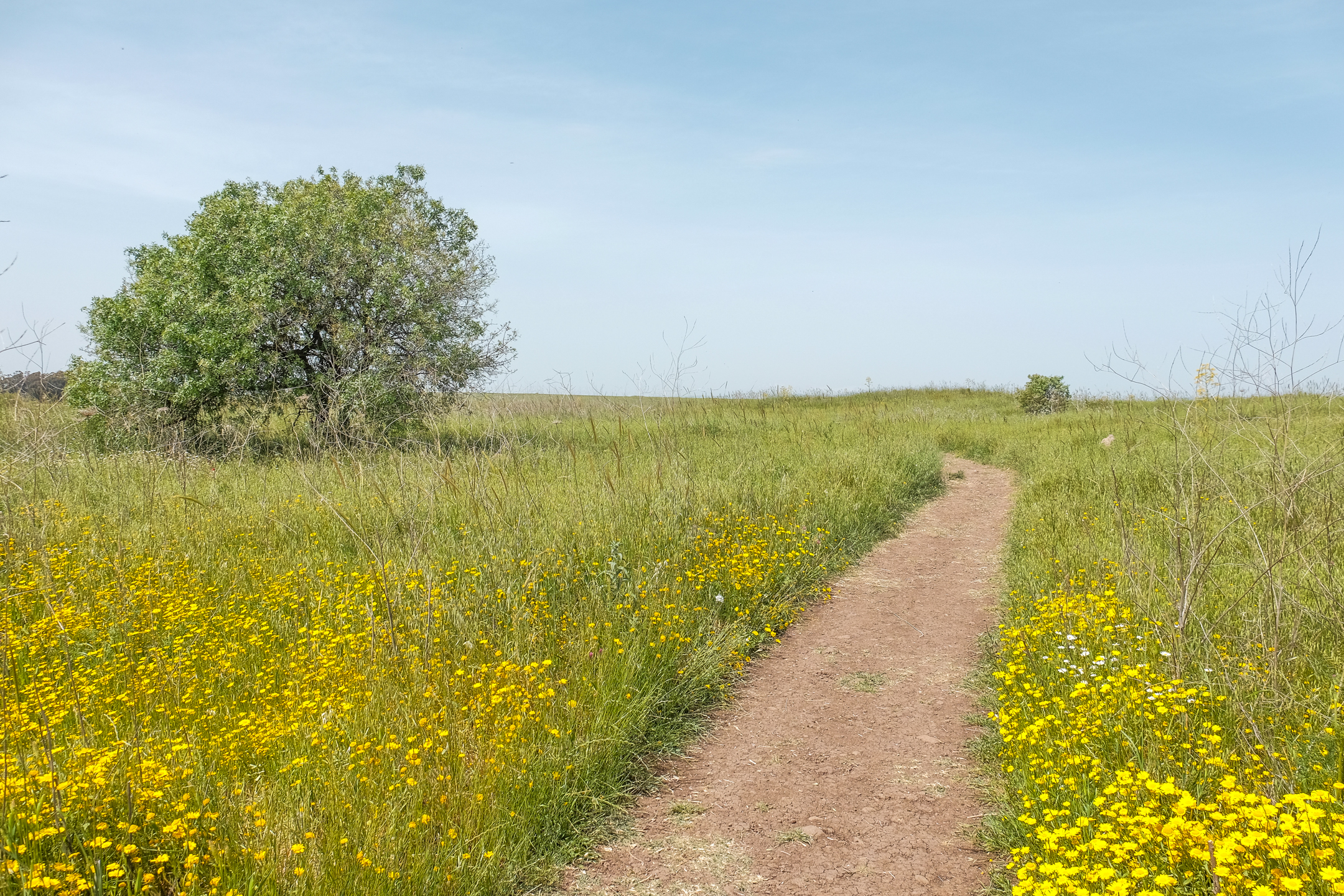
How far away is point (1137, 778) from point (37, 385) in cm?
1490

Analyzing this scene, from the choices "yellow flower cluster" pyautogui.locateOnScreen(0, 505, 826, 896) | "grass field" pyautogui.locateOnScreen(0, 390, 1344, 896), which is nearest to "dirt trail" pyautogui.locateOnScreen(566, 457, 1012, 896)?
"grass field" pyautogui.locateOnScreen(0, 390, 1344, 896)

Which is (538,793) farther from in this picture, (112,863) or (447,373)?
(447,373)

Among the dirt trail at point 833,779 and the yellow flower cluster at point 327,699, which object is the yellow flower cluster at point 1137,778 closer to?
the dirt trail at point 833,779

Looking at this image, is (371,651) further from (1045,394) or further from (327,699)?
(1045,394)

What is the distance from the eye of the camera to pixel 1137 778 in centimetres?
338

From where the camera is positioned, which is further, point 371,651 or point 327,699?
point 371,651

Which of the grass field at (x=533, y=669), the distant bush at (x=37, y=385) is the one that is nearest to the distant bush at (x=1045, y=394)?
the grass field at (x=533, y=669)

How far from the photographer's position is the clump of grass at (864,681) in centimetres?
537

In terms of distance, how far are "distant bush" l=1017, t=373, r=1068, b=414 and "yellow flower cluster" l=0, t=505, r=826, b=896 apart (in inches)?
830

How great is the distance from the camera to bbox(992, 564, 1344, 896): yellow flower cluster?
8.65 ft

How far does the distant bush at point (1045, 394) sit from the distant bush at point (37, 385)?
24791 millimetres

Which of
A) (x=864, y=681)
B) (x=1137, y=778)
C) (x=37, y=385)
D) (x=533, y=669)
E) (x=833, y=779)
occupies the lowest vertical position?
(x=833, y=779)

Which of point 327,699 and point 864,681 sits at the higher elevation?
point 327,699

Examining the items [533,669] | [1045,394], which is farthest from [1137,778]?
[1045,394]
